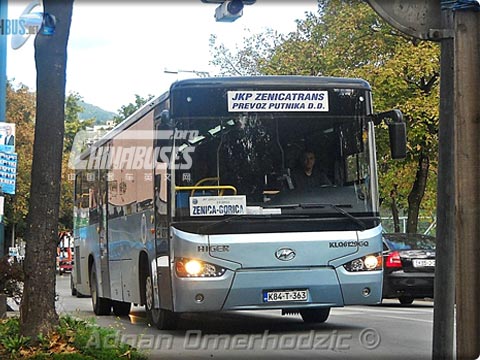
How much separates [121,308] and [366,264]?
744 cm

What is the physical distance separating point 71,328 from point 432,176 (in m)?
24.3

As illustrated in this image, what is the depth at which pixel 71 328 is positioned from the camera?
1075 centimetres

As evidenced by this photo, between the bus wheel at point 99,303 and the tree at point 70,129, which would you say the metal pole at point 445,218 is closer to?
the bus wheel at point 99,303

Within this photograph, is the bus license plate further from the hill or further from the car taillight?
the hill

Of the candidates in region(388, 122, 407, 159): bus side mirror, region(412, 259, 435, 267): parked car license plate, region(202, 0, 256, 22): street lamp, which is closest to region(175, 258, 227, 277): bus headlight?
region(388, 122, 407, 159): bus side mirror

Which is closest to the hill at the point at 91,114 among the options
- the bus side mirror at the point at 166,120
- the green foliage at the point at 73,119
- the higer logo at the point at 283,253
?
the green foliage at the point at 73,119

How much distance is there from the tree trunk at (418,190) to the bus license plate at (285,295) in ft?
54.8

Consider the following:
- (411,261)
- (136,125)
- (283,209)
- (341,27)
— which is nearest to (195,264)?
(283,209)

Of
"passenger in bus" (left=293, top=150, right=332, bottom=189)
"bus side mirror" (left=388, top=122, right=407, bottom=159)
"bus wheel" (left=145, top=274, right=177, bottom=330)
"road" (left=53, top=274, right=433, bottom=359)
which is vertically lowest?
"road" (left=53, top=274, right=433, bottom=359)

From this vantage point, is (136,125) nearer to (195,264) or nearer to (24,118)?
(195,264)

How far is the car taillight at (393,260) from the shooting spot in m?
19.4

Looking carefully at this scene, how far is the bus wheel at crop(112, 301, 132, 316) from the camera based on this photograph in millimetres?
18406

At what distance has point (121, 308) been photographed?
60.7 feet

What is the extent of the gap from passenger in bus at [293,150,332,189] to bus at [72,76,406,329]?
5 cm
